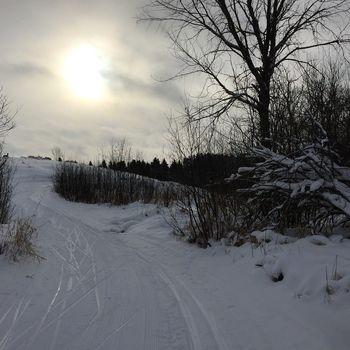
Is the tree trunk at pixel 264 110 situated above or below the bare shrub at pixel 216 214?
above

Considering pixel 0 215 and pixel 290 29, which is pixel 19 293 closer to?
pixel 0 215

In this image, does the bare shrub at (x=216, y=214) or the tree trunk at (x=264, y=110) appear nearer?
the bare shrub at (x=216, y=214)

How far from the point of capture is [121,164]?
3192 centimetres

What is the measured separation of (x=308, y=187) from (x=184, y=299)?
286 centimetres

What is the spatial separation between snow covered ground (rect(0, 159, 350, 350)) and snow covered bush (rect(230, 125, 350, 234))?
68cm

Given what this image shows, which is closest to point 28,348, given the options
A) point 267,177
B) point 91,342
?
point 91,342

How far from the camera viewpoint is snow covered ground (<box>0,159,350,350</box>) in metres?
4.78

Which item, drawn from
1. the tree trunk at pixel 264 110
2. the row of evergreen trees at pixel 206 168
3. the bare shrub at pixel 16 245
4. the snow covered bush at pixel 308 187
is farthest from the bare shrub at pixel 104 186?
the bare shrub at pixel 16 245

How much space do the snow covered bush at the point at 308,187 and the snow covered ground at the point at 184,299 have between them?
0.68 meters

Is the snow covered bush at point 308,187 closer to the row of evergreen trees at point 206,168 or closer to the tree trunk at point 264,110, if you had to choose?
the tree trunk at point 264,110

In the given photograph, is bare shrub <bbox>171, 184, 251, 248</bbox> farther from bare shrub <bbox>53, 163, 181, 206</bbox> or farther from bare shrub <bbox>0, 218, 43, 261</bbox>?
bare shrub <bbox>53, 163, 181, 206</bbox>

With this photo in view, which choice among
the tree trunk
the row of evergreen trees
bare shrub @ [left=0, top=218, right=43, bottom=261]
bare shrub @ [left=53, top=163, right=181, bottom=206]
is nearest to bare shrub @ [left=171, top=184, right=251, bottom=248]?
the row of evergreen trees

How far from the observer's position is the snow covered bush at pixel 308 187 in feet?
24.3

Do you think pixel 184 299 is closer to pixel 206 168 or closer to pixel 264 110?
pixel 206 168
